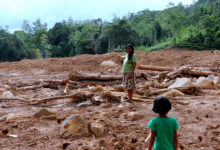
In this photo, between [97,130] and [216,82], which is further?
[216,82]

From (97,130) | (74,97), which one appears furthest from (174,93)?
(97,130)

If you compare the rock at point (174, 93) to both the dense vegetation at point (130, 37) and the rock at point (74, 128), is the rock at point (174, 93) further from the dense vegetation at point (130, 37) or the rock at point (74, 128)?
the dense vegetation at point (130, 37)

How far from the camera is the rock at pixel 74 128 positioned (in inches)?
103

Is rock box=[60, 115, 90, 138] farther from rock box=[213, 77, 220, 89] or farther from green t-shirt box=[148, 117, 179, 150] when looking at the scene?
rock box=[213, 77, 220, 89]

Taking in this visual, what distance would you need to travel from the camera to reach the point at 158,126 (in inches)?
65.6

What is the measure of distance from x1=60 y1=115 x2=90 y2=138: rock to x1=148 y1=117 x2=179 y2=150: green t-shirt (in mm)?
1210

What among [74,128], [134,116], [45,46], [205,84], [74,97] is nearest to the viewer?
[74,128]

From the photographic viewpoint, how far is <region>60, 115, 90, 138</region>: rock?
2.61 m

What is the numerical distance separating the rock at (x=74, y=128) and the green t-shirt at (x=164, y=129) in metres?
1.21

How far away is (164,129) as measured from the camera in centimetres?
167

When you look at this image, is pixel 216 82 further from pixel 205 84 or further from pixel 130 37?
pixel 130 37

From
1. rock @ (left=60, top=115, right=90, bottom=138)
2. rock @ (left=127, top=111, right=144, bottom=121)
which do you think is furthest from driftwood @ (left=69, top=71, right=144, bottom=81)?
rock @ (left=60, top=115, right=90, bottom=138)

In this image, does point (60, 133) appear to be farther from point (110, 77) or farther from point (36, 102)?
point (110, 77)

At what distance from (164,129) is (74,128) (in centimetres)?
134
